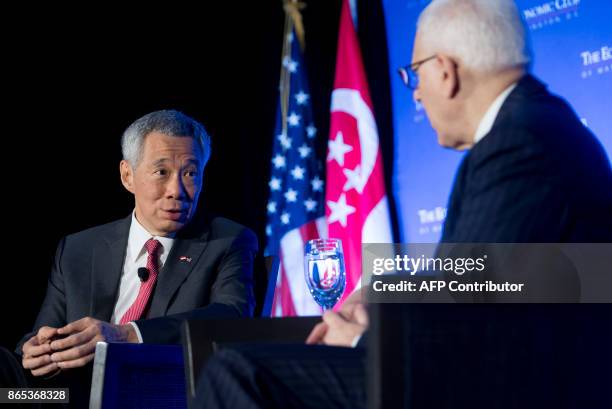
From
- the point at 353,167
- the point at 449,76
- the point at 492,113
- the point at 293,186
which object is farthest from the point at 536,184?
the point at 293,186

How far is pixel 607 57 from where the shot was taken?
3.18 metres

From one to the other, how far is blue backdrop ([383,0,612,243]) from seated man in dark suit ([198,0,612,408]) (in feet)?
5.48

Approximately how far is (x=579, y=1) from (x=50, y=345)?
99.2 inches

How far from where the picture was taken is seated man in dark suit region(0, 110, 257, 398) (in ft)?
8.55

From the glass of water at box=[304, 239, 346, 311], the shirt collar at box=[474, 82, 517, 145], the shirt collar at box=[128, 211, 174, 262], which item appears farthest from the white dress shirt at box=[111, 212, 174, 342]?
the shirt collar at box=[474, 82, 517, 145]

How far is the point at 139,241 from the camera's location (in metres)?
2.78

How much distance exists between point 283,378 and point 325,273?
0.98m

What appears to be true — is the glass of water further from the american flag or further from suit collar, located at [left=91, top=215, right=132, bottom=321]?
the american flag

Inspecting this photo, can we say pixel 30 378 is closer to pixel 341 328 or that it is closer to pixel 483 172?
pixel 341 328

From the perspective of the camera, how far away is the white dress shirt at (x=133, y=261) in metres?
2.67

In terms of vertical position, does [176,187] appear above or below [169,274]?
above

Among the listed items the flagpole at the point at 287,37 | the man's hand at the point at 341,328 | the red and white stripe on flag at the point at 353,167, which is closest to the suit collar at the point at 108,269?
the man's hand at the point at 341,328

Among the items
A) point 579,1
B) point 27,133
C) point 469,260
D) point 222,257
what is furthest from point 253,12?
point 469,260

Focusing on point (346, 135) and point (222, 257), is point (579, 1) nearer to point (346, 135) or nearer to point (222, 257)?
point (346, 135)
